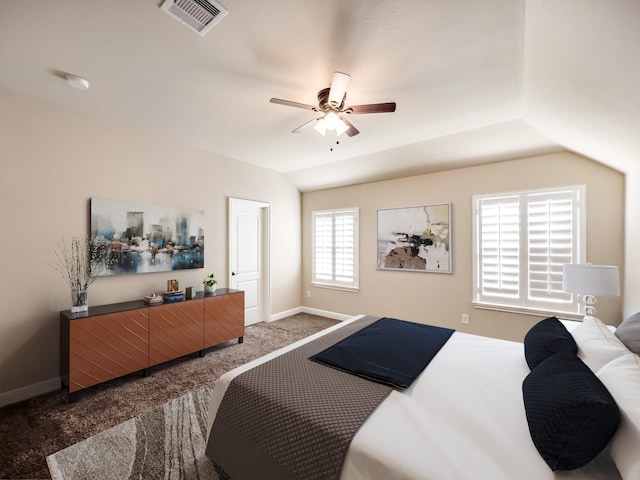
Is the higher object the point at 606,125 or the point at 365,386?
the point at 606,125

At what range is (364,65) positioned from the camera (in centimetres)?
201

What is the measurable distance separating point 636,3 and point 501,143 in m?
2.32

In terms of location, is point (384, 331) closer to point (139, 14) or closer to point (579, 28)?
point (579, 28)

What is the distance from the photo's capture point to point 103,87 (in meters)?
2.32

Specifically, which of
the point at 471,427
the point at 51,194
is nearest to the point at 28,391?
the point at 51,194

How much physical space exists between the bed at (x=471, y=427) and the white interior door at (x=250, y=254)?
2806 mm

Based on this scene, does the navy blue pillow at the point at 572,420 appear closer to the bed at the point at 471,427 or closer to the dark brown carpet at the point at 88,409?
the bed at the point at 471,427

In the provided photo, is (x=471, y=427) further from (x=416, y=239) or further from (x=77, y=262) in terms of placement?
(x=77, y=262)

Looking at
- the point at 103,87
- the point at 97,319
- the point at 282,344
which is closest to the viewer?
the point at 103,87

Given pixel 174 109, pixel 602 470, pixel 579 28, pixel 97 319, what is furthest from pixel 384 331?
pixel 174 109

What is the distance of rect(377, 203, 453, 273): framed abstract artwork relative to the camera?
12.8ft

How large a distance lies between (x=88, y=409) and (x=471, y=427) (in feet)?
9.48

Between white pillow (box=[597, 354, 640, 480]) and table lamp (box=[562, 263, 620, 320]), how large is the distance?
1.31m

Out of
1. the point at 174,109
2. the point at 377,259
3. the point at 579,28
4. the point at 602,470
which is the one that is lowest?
the point at 602,470
